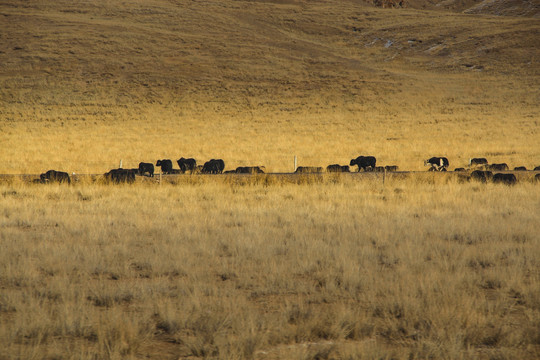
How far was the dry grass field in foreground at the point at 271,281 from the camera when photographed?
5121mm

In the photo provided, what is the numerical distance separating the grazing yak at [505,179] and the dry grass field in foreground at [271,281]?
13.6 ft

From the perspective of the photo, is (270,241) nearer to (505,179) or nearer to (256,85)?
(505,179)

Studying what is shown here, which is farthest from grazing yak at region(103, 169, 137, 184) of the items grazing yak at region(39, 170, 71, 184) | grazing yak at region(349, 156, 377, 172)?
grazing yak at region(349, 156, 377, 172)

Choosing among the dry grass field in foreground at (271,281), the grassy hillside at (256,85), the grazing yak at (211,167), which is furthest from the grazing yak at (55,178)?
the grassy hillside at (256,85)

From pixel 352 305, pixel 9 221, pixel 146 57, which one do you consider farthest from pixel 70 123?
pixel 352 305

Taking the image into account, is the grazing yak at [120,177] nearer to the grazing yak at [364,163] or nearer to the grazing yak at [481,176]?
the grazing yak at [364,163]

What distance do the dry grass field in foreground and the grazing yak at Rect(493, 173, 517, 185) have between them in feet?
13.6

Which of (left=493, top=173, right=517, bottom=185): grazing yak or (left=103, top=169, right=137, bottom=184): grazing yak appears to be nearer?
(left=493, top=173, right=517, bottom=185): grazing yak

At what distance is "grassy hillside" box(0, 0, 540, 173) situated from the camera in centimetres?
3475

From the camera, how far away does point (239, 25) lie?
84.1 metres

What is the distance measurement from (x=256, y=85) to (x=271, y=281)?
2079 inches

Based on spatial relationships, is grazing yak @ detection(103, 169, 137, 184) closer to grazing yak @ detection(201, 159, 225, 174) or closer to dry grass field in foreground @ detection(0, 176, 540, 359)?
grazing yak @ detection(201, 159, 225, 174)

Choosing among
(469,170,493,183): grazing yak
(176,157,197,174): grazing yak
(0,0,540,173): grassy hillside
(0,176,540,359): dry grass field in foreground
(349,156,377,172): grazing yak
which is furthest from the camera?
(0,0,540,173): grassy hillside

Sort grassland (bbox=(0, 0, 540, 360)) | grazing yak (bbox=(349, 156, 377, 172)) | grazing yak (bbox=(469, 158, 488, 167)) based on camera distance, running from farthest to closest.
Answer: grazing yak (bbox=(469, 158, 488, 167)), grazing yak (bbox=(349, 156, 377, 172)), grassland (bbox=(0, 0, 540, 360))
